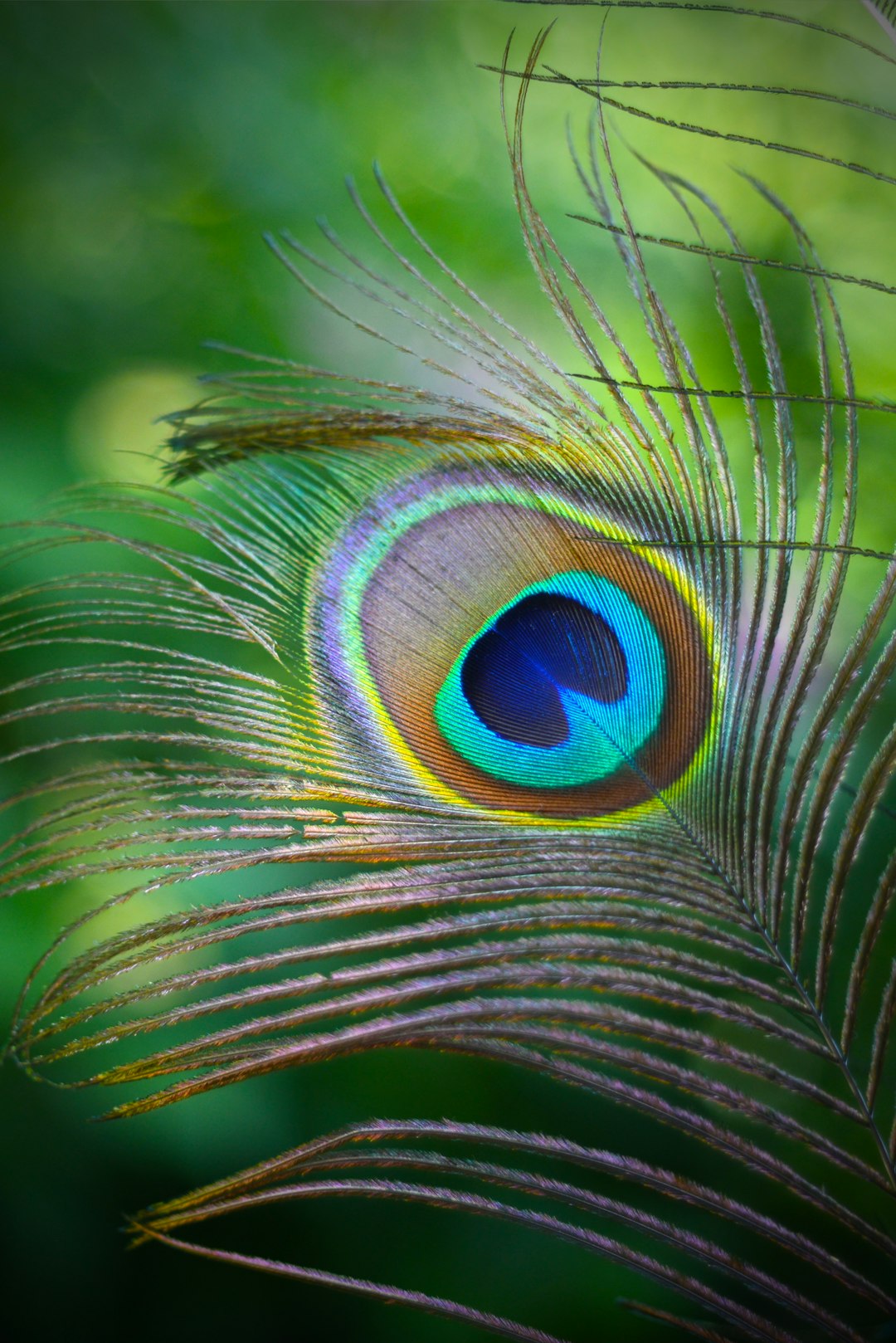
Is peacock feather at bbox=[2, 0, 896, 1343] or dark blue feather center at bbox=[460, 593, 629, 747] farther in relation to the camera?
dark blue feather center at bbox=[460, 593, 629, 747]

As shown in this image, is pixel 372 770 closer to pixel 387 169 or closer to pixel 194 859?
pixel 194 859

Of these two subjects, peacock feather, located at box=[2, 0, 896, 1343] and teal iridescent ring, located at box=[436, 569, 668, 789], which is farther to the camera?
teal iridescent ring, located at box=[436, 569, 668, 789]

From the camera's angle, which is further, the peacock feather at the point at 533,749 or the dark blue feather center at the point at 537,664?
the dark blue feather center at the point at 537,664

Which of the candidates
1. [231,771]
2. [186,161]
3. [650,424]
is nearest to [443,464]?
[650,424]
